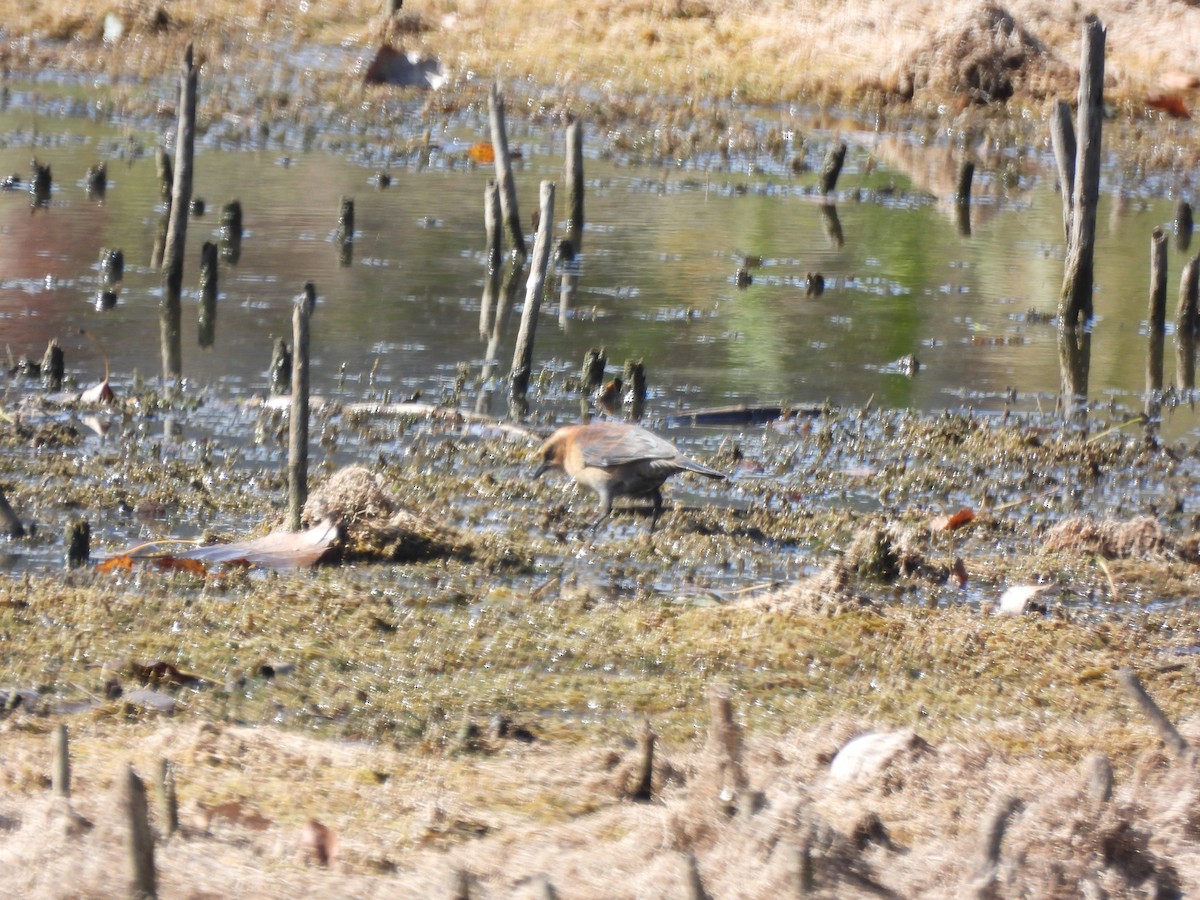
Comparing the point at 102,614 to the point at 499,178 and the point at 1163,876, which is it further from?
the point at 499,178

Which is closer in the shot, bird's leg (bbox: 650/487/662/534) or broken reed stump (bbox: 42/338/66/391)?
bird's leg (bbox: 650/487/662/534)

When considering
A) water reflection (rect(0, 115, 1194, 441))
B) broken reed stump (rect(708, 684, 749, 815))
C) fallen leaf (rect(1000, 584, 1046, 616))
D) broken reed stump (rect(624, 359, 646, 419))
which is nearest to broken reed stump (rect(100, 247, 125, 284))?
water reflection (rect(0, 115, 1194, 441))

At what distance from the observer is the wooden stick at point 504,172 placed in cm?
1541

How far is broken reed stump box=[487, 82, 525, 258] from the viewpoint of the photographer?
607 inches

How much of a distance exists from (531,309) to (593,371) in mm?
566

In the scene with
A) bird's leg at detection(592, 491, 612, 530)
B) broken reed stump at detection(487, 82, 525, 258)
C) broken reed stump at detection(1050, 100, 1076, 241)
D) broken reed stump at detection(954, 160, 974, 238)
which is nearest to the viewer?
bird's leg at detection(592, 491, 612, 530)

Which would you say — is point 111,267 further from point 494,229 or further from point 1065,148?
point 1065,148

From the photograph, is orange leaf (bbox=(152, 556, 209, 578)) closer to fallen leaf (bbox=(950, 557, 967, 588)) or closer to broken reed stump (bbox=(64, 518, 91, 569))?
broken reed stump (bbox=(64, 518, 91, 569))

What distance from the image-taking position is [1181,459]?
403 inches

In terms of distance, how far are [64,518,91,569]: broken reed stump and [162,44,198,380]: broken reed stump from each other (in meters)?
4.56

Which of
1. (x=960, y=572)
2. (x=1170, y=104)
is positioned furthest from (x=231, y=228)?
(x=1170, y=104)

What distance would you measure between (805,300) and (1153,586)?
7665mm

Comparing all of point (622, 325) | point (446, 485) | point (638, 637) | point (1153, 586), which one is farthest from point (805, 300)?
point (638, 637)

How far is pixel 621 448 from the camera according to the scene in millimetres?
8117
